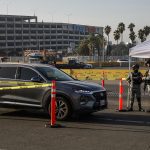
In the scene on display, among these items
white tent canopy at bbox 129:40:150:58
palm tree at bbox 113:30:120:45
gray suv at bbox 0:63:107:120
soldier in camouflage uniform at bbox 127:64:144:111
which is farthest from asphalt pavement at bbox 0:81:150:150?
palm tree at bbox 113:30:120:45

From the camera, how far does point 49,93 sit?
11.3 m

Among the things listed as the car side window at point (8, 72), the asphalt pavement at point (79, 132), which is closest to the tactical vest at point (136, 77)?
the asphalt pavement at point (79, 132)

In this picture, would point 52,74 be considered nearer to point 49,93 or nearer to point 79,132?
point 49,93

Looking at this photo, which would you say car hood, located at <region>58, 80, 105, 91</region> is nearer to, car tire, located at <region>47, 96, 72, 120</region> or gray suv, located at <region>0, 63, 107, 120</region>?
gray suv, located at <region>0, 63, 107, 120</region>

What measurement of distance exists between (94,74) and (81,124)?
17.5m

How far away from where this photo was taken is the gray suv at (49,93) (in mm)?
11031

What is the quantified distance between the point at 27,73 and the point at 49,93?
108cm

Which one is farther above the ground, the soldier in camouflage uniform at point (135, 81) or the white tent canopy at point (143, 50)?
the white tent canopy at point (143, 50)

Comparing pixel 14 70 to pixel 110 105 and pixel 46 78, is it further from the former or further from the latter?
pixel 110 105

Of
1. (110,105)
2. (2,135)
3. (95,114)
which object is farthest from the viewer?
(110,105)

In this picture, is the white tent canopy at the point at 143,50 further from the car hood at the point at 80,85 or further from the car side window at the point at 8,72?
the car side window at the point at 8,72

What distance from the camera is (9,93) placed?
1185 centimetres

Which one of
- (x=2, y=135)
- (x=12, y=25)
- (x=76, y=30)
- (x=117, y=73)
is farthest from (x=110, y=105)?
(x=76, y=30)

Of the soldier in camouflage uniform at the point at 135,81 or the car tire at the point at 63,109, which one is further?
the soldier in camouflage uniform at the point at 135,81
